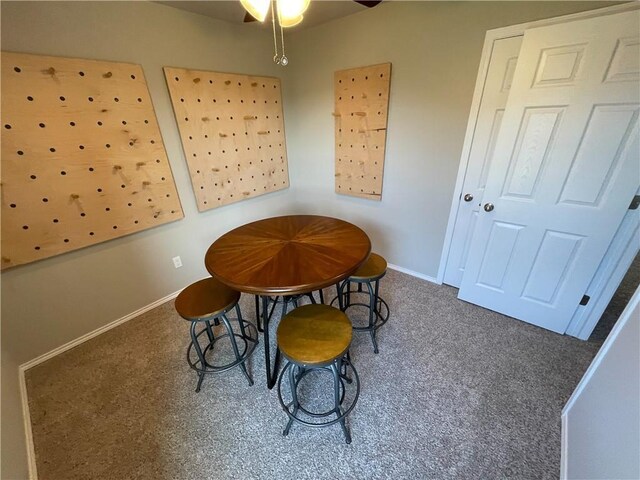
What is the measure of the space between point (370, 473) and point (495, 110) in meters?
2.43

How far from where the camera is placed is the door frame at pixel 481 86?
133 cm

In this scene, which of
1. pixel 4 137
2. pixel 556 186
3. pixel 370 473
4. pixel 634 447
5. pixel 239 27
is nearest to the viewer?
pixel 634 447

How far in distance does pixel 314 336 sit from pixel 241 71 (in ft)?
8.36

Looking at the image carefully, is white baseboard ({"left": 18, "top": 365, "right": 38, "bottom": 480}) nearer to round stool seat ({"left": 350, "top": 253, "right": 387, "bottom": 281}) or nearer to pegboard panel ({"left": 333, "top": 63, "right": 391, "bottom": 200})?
round stool seat ({"left": 350, "top": 253, "right": 387, "bottom": 281})

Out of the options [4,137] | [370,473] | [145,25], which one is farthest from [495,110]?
[4,137]

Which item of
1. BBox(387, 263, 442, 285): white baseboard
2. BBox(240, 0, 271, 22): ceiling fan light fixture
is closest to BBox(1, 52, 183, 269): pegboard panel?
BBox(240, 0, 271, 22): ceiling fan light fixture

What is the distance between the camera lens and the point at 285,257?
4.57 ft

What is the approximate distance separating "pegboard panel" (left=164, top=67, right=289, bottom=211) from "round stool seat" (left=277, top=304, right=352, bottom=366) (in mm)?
1683

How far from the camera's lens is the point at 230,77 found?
2.28 metres

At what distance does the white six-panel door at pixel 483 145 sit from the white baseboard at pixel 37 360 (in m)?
2.82

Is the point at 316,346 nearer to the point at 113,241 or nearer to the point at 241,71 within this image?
the point at 113,241

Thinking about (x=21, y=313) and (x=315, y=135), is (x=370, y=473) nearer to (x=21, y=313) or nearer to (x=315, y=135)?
(x=21, y=313)

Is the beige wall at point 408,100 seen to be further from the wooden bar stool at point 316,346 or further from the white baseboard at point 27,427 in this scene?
the white baseboard at point 27,427

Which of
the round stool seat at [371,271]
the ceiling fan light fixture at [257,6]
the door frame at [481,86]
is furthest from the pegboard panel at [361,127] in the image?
the ceiling fan light fixture at [257,6]
